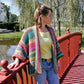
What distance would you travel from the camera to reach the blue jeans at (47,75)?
194cm

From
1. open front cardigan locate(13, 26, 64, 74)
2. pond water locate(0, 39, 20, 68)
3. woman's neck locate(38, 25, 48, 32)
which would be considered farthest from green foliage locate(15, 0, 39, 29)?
open front cardigan locate(13, 26, 64, 74)

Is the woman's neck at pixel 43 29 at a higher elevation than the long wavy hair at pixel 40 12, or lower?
lower

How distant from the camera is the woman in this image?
1862 mm

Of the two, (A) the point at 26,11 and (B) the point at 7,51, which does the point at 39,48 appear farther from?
(B) the point at 7,51

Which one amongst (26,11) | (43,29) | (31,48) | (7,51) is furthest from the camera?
(7,51)

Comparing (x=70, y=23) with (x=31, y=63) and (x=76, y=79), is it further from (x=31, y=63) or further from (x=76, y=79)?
(x=31, y=63)

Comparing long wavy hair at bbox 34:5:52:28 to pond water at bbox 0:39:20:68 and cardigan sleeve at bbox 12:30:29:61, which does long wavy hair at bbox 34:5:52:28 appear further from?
pond water at bbox 0:39:20:68

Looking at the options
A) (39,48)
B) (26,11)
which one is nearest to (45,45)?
(39,48)

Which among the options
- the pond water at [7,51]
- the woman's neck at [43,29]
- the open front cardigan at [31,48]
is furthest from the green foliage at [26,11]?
the open front cardigan at [31,48]

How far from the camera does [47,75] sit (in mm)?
2031

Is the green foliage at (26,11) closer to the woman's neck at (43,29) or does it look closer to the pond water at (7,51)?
the pond water at (7,51)

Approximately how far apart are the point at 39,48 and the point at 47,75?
15.5 inches

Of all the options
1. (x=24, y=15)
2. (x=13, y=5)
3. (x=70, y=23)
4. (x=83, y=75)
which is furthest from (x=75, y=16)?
(x=83, y=75)

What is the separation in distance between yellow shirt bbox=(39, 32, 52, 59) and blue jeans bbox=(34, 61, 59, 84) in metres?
0.09
